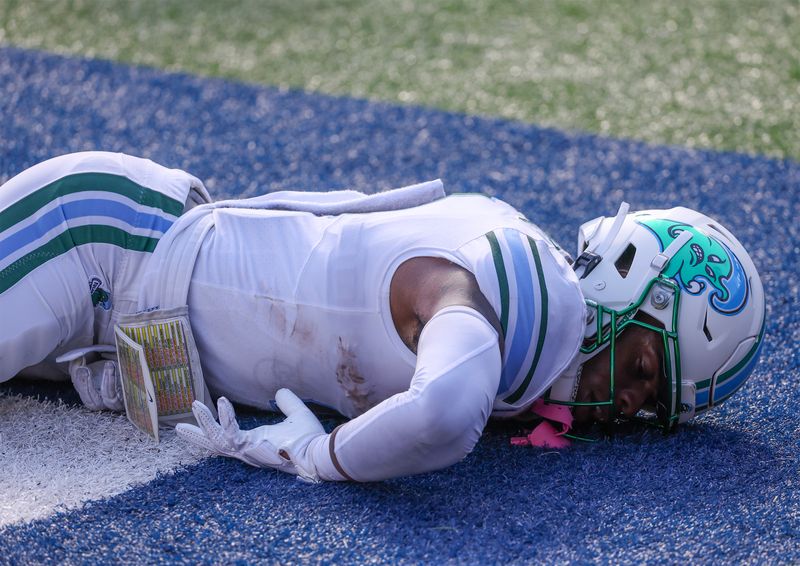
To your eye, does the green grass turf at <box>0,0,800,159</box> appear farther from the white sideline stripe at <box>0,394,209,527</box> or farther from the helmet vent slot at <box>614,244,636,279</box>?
the white sideline stripe at <box>0,394,209,527</box>

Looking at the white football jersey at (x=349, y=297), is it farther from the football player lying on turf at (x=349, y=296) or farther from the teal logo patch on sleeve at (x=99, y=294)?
the teal logo patch on sleeve at (x=99, y=294)

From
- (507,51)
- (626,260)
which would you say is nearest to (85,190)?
(626,260)

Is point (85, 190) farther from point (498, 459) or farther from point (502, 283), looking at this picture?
point (498, 459)

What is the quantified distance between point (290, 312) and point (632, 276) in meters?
0.87

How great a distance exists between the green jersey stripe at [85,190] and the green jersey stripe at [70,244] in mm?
94

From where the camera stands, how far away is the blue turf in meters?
2.22

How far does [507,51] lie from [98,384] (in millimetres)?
3510

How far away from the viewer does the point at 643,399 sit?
103 inches

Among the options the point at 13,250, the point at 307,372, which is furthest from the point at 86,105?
the point at 307,372

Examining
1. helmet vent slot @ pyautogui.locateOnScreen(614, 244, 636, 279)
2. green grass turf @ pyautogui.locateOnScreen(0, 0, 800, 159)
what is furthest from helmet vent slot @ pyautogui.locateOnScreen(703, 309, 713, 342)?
green grass turf @ pyautogui.locateOnScreen(0, 0, 800, 159)

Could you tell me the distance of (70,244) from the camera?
2.62 meters

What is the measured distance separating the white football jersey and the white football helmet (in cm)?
17

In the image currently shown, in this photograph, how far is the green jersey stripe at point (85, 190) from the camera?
2590 millimetres

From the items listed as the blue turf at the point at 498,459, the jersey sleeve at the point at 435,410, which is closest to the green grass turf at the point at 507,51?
the blue turf at the point at 498,459
